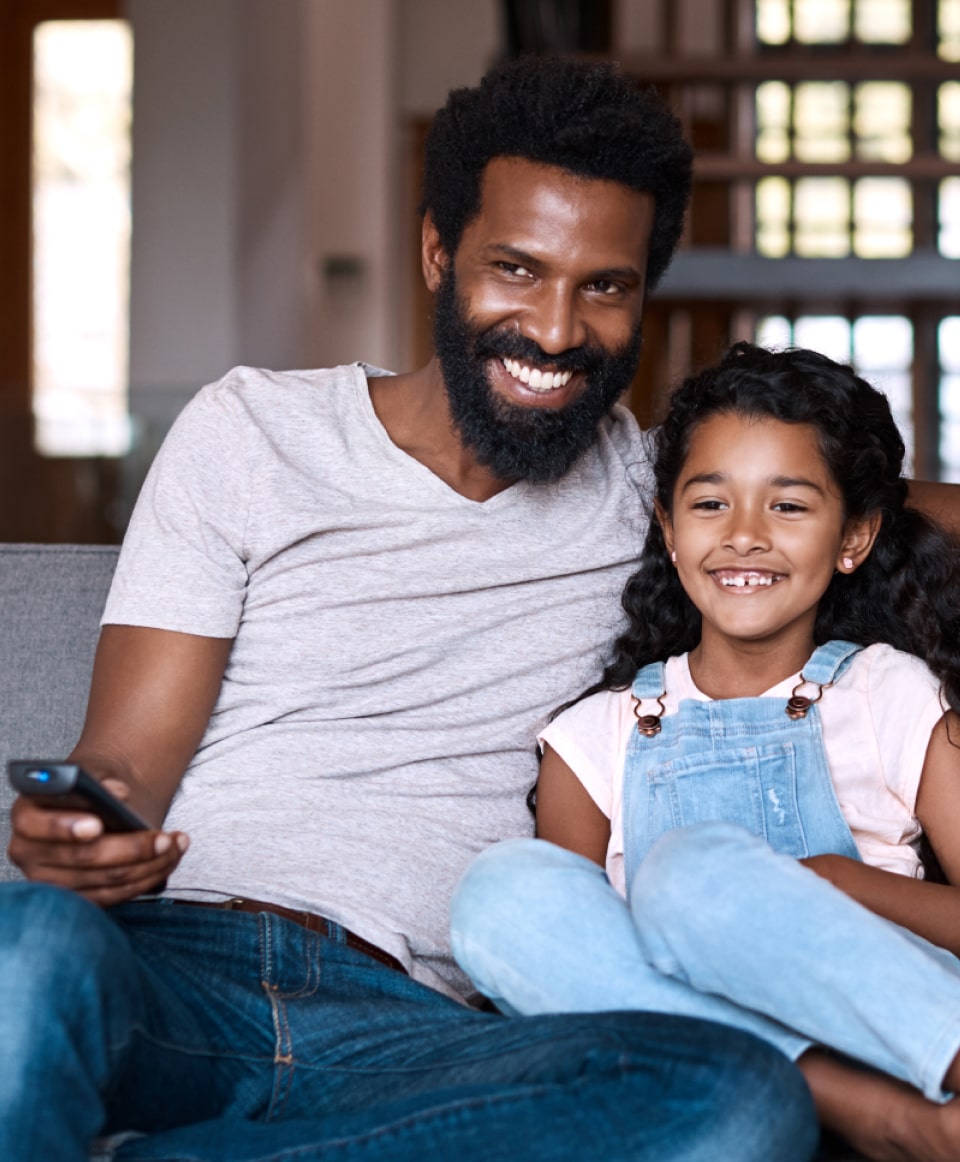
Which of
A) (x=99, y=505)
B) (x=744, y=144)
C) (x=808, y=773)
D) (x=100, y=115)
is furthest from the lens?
(x=744, y=144)

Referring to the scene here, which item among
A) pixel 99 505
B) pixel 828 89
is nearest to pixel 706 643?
pixel 99 505

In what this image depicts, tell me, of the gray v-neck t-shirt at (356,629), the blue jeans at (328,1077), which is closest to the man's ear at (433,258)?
the gray v-neck t-shirt at (356,629)

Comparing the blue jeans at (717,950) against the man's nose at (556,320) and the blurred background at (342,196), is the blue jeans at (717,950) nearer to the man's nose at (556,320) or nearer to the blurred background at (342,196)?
the man's nose at (556,320)

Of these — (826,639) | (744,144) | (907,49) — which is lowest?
(826,639)

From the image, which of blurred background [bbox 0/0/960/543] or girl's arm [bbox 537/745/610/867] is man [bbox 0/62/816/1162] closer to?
girl's arm [bbox 537/745/610/867]

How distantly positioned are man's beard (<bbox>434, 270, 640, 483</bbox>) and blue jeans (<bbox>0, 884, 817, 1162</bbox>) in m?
0.60

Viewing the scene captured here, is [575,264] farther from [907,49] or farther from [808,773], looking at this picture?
[907,49]

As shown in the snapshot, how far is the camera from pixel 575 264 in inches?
63.2

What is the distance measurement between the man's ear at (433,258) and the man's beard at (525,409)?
0.12 meters

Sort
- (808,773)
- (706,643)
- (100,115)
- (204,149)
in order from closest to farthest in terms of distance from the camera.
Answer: (808,773)
(706,643)
(204,149)
(100,115)

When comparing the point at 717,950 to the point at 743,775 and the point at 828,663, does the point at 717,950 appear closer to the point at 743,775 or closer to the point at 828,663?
the point at 743,775

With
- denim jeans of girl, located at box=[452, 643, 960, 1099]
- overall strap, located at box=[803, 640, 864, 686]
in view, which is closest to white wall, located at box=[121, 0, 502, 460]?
overall strap, located at box=[803, 640, 864, 686]

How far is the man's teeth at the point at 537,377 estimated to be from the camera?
165 centimetres

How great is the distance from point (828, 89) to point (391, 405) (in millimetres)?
5532
